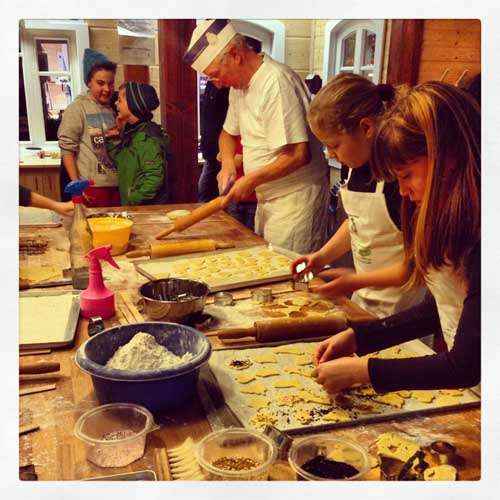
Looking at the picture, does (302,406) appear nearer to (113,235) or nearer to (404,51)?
(404,51)

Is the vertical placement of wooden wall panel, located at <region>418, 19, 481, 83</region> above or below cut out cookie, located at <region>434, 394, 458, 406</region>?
above

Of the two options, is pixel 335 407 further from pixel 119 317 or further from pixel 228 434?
pixel 119 317

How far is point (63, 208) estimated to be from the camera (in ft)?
5.38

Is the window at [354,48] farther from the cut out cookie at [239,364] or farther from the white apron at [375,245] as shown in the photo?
the cut out cookie at [239,364]

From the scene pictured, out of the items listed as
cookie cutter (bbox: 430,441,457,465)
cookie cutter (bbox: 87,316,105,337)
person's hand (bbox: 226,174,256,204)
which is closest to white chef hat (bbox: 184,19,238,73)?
person's hand (bbox: 226,174,256,204)

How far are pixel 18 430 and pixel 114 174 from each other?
3.63ft

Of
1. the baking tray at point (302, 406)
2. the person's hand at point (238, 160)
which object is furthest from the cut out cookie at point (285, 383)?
the person's hand at point (238, 160)

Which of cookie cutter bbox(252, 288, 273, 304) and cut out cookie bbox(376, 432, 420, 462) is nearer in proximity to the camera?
cut out cookie bbox(376, 432, 420, 462)

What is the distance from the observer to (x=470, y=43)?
88 centimetres

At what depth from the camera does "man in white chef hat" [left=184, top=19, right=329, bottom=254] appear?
1815 mm

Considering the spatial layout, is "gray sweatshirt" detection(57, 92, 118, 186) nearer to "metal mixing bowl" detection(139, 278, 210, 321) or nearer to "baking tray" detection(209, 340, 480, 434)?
"metal mixing bowl" detection(139, 278, 210, 321)

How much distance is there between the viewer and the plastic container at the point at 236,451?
71 centimetres

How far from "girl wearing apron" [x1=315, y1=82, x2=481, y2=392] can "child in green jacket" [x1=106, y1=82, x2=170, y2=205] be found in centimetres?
79

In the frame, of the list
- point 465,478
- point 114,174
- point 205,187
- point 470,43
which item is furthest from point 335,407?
point 205,187
